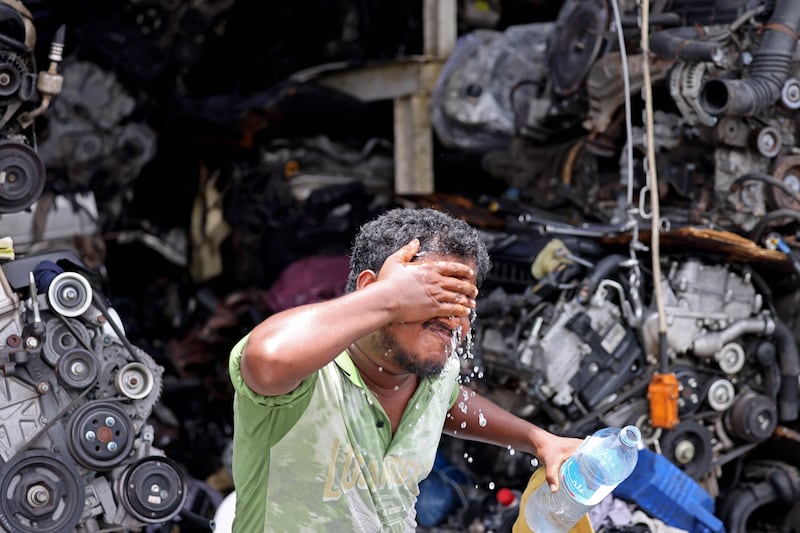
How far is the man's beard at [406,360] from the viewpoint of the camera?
9.16 ft

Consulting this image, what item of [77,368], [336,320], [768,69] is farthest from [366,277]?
[768,69]

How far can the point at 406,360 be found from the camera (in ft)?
9.18

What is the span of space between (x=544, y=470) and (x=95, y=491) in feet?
7.29

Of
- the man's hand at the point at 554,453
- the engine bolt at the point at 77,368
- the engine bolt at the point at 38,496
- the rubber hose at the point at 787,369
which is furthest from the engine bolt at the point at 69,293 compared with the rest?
the rubber hose at the point at 787,369

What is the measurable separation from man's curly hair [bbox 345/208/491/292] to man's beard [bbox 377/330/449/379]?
0.17 meters

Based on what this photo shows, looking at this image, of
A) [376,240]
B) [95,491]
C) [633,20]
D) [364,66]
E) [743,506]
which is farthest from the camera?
[364,66]

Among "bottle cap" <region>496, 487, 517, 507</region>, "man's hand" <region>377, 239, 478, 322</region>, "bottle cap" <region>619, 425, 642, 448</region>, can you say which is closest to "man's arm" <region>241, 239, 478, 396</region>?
"man's hand" <region>377, 239, 478, 322</region>

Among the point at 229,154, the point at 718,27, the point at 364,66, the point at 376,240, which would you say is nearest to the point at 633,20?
the point at 718,27

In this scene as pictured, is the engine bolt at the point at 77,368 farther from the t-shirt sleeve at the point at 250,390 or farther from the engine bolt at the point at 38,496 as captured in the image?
the t-shirt sleeve at the point at 250,390

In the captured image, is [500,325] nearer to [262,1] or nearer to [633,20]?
[633,20]

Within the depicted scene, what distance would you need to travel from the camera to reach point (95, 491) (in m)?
4.68

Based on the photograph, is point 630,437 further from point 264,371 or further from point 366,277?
point 264,371

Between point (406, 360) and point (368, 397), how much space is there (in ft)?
0.60

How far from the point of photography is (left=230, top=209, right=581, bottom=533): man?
2537mm
